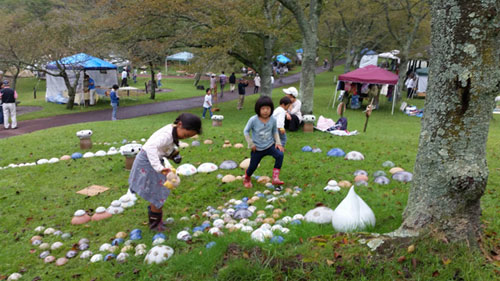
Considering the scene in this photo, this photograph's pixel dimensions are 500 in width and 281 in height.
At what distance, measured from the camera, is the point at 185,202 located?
550 centimetres

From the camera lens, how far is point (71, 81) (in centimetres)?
2258

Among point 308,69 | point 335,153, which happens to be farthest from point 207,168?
point 308,69

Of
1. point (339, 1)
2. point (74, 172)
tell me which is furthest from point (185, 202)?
point (339, 1)

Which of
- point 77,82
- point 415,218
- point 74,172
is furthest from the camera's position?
point 77,82

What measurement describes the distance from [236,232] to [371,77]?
15.4 metres

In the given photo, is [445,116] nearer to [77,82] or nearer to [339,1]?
[77,82]

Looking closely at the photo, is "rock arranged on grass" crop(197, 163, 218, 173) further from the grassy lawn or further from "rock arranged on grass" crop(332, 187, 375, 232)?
"rock arranged on grass" crop(332, 187, 375, 232)

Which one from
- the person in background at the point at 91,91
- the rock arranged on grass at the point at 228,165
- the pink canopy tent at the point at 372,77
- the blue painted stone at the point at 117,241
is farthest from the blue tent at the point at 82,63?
the blue painted stone at the point at 117,241

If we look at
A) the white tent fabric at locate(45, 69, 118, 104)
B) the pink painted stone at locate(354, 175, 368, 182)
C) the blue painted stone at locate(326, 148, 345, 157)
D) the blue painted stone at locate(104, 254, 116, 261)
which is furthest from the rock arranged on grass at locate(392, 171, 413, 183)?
the white tent fabric at locate(45, 69, 118, 104)

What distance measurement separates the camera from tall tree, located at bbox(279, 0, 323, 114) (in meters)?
11.2

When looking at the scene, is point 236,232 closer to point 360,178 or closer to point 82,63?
point 360,178

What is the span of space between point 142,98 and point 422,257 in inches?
971

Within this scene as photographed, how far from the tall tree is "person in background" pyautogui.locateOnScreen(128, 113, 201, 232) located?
26.7 feet

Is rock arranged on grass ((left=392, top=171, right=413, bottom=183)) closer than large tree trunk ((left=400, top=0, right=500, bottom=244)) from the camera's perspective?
No
